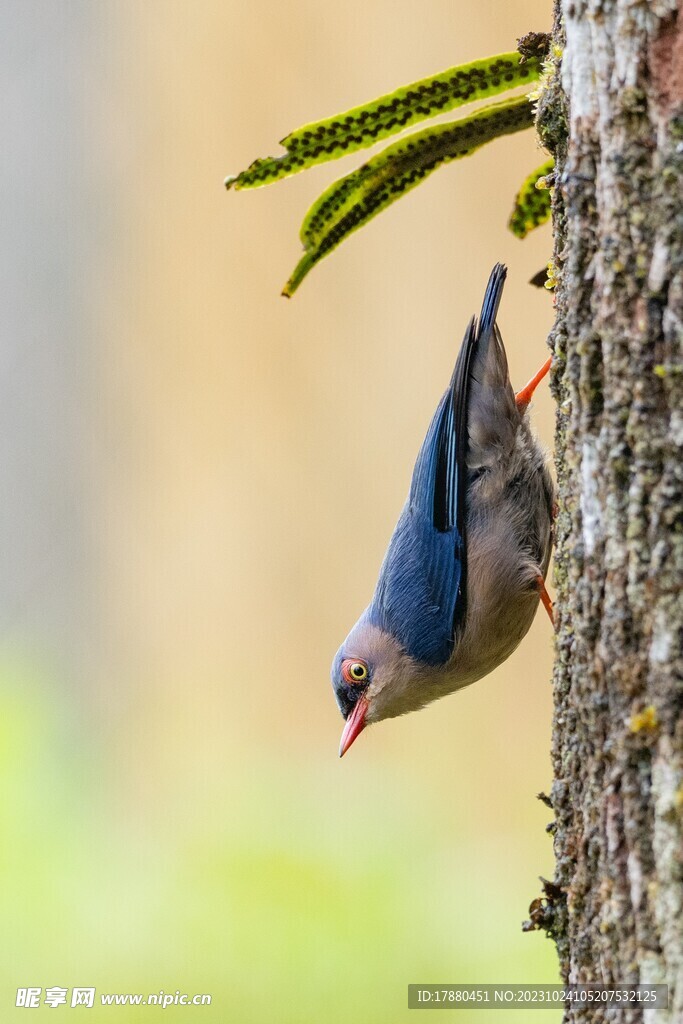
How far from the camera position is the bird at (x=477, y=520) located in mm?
3650

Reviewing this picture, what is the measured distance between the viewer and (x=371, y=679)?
409cm

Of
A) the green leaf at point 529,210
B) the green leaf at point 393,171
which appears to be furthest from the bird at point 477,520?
the green leaf at point 393,171

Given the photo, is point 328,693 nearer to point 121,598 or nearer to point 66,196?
point 121,598

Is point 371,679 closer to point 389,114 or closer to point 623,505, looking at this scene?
point 389,114

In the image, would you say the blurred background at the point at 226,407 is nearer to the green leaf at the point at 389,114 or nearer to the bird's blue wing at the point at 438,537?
the bird's blue wing at the point at 438,537

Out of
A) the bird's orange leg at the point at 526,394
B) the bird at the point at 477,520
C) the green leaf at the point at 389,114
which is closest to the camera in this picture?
the green leaf at the point at 389,114

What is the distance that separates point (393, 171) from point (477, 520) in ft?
4.44

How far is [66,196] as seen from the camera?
8.36 m

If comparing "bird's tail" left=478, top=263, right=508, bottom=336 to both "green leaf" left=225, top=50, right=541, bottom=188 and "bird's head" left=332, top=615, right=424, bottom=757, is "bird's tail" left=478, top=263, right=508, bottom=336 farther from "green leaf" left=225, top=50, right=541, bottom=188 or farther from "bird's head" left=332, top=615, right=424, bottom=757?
"bird's head" left=332, top=615, right=424, bottom=757

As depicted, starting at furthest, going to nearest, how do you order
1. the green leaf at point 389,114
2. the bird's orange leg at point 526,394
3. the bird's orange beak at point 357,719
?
the bird's orange beak at point 357,719 → the bird's orange leg at point 526,394 → the green leaf at point 389,114

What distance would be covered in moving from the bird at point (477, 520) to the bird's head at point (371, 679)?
0.40ft

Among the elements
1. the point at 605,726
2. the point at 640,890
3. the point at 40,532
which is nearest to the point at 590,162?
the point at 605,726

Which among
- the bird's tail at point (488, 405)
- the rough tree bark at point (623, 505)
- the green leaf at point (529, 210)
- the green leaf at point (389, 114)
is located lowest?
the rough tree bark at point (623, 505)

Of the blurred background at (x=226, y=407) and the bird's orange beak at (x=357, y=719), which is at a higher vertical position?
the blurred background at (x=226, y=407)
